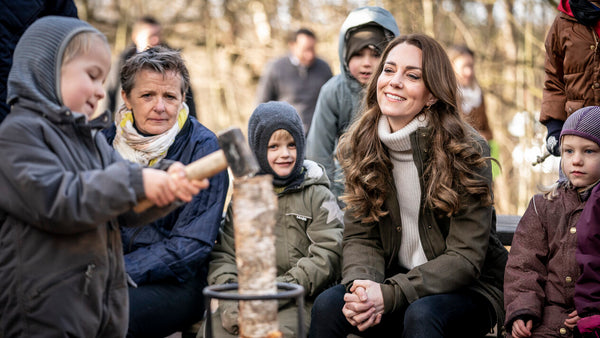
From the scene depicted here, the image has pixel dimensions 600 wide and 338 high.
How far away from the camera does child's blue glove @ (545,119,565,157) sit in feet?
12.8

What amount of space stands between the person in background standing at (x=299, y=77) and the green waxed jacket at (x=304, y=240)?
4.03m

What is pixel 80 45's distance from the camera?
241cm

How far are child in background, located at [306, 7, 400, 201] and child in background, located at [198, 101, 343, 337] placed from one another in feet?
3.20

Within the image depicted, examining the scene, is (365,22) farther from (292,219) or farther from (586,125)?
(586,125)

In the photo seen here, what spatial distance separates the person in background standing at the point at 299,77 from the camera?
26.0ft

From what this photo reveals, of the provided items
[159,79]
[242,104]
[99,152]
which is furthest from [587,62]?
[242,104]

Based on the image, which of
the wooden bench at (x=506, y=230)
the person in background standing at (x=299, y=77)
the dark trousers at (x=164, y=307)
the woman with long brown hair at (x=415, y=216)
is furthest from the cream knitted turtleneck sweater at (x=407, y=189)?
the person in background standing at (x=299, y=77)

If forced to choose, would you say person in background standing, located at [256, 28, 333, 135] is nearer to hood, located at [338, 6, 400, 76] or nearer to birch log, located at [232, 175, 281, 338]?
hood, located at [338, 6, 400, 76]

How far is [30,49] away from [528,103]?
302 inches

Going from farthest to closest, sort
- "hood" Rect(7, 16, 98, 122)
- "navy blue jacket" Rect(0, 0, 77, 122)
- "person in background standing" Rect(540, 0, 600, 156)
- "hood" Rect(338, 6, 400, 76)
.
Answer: "hood" Rect(338, 6, 400, 76)
"person in background standing" Rect(540, 0, 600, 156)
"navy blue jacket" Rect(0, 0, 77, 122)
"hood" Rect(7, 16, 98, 122)

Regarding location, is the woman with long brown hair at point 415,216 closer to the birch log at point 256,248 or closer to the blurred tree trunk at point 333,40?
the birch log at point 256,248

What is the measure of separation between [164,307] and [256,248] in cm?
127

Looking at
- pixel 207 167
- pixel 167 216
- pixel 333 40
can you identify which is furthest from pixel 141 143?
pixel 333 40

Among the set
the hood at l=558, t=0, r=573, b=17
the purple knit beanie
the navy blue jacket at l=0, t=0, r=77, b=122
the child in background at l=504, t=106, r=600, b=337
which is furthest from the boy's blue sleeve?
the hood at l=558, t=0, r=573, b=17
